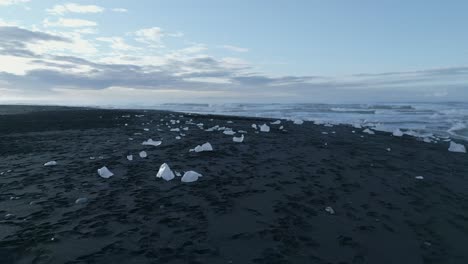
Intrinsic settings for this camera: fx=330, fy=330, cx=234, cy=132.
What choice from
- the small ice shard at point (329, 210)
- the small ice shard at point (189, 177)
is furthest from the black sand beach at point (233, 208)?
the small ice shard at point (189, 177)

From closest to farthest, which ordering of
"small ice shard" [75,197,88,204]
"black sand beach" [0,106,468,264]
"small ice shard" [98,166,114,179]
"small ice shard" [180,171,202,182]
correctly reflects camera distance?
"black sand beach" [0,106,468,264], "small ice shard" [75,197,88,204], "small ice shard" [180,171,202,182], "small ice shard" [98,166,114,179]

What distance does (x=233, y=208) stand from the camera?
7281 millimetres

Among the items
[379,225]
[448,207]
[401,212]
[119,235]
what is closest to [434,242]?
[379,225]

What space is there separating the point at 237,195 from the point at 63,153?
8.10 m

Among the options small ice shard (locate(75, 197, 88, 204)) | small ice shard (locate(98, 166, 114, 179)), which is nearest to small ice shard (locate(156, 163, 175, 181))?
small ice shard (locate(98, 166, 114, 179))

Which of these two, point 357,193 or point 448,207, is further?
point 357,193

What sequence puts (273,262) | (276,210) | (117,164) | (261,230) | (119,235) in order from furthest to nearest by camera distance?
(117,164), (276,210), (261,230), (119,235), (273,262)

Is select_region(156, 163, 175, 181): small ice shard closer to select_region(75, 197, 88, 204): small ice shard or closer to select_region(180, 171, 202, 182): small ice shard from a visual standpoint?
select_region(180, 171, 202, 182): small ice shard

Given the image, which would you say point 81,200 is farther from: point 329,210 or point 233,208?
point 329,210

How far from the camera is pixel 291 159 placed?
1258 cm

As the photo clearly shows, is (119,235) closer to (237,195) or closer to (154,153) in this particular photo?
(237,195)

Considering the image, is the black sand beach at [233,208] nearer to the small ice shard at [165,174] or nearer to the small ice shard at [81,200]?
the small ice shard at [81,200]

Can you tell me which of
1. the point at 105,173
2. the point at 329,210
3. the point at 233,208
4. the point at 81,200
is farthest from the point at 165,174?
the point at 329,210

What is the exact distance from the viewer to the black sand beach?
5340 millimetres
